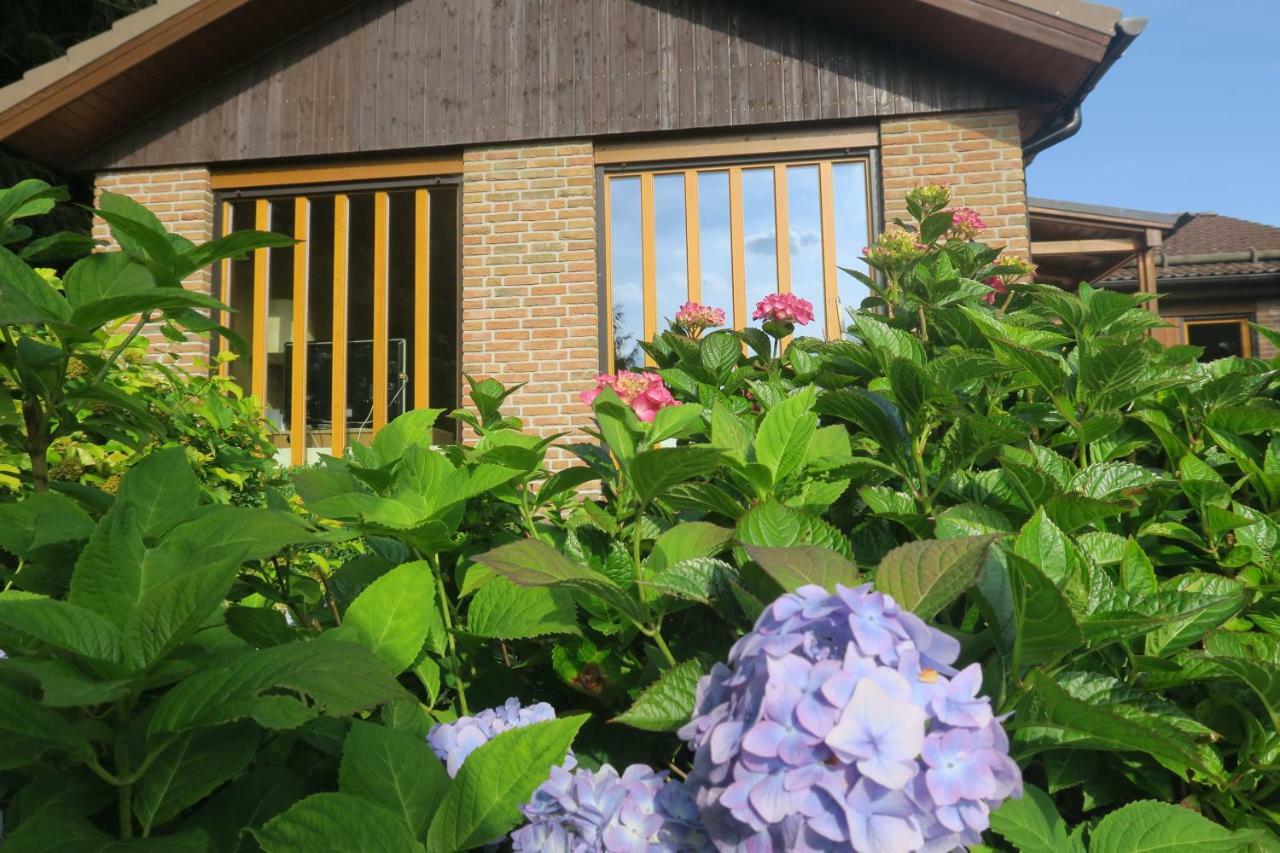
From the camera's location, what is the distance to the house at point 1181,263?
8742 mm

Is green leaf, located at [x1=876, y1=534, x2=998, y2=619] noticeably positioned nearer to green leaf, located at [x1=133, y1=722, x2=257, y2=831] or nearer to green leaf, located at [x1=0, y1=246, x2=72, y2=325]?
green leaf, located at [x1=133, y1=722, x2=257, y2=831]

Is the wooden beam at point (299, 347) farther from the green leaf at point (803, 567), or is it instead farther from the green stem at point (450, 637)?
the green leaf at point (803, 567)

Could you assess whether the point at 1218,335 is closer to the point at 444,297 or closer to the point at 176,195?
the point at 444,297

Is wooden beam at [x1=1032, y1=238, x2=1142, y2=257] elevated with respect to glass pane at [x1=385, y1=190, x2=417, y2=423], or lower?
elevated

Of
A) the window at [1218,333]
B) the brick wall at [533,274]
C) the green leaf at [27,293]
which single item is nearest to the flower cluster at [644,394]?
the green leaf at [27,293]

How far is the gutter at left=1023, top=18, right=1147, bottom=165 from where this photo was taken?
576 cm

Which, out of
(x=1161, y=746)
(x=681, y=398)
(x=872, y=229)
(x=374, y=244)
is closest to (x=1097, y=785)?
(x=1161, y=746)

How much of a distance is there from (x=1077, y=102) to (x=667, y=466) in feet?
22.0

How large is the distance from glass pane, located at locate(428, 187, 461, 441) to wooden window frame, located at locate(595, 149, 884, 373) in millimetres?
1148

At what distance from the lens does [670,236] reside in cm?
711

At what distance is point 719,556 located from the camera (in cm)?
123

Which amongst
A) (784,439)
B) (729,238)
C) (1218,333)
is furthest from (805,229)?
(1218,333)

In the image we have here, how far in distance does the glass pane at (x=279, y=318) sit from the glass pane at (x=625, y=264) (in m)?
2.62

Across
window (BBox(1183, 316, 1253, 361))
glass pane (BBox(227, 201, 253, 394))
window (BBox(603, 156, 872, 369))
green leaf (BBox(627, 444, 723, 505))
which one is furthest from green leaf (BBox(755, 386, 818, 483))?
window (BBox(1183, 316, 1253, 361))
